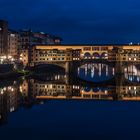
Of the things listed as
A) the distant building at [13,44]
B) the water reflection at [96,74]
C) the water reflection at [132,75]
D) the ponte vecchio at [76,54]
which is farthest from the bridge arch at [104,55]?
the distant building at [13,44]

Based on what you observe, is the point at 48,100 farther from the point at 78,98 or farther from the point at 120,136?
the point at 120,136

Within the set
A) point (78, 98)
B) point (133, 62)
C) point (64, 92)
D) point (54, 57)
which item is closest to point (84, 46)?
point (54, 57)

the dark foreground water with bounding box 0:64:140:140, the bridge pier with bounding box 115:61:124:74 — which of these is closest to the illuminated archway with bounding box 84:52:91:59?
the bridge pier with bounding box 115:61:124:74

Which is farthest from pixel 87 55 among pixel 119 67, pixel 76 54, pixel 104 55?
pixel 119 67

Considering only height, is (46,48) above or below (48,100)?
above

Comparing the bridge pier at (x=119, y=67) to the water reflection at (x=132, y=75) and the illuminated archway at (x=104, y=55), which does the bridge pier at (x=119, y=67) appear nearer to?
the water reflection at (x=132, y=75)

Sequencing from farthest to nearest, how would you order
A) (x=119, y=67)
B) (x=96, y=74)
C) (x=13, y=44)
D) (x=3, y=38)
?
(x=13, y=44)
(x=96, y=74)
(x=3, y=38)
(x=119, y=67)

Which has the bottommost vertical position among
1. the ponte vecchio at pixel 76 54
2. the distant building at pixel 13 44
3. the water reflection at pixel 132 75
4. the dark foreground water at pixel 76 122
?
the dark foreground water at pixel 76 122

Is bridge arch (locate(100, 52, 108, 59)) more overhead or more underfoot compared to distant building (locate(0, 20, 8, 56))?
more underfoot

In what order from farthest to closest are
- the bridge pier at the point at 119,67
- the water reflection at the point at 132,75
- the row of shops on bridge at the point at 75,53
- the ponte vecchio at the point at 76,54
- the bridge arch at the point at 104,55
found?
the bridge arch at the point at 104,55
the row of shops on bridge at the point at 75,53
the ponte vecchio at the point at 76,54
the bridge pier at the point at 119,67
the water reflection at the point at 132,75

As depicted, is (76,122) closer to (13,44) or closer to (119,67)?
(119,67)

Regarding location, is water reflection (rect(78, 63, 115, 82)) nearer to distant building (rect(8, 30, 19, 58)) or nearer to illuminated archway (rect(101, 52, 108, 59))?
illuminated archway (rect(101, 52, 108, 59))

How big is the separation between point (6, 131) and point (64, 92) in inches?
428

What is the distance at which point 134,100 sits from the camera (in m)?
19.2
